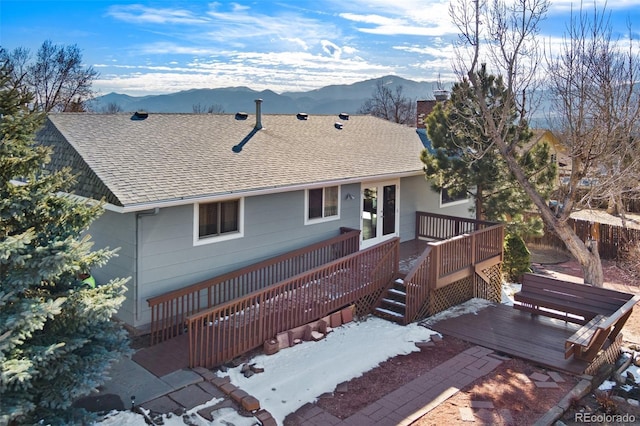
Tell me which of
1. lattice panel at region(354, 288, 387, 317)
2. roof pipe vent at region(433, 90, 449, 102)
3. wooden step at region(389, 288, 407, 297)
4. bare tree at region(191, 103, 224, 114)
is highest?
bare tree at region(191, 103, 224, 114)

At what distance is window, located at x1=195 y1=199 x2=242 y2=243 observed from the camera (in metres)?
Result: 9.16

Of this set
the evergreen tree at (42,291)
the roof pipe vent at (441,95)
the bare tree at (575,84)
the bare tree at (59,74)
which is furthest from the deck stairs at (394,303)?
the bare tree at (59,74)

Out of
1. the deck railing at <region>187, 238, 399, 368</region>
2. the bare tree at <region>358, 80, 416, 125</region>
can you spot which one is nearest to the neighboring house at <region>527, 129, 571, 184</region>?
the deck railing at <region>187, 238, 399, 368</region>

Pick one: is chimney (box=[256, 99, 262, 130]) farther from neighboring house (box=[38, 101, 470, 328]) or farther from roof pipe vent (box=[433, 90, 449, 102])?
roof pipe vent (box=[433, 90, 449, 102])

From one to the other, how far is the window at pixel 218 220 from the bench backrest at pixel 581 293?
6.30 meters

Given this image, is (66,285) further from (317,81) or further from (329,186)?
(317,81)

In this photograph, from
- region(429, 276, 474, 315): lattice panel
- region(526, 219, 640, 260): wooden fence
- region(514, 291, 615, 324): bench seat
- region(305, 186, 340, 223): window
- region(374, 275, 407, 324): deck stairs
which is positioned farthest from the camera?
region(526, 219, 640, 260): wooden fence

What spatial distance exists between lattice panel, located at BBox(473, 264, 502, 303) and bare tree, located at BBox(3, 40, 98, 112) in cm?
3739

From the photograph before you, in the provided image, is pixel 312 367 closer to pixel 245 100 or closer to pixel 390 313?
pixel 390 313

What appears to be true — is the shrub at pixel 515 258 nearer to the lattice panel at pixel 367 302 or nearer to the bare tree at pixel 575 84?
the bare tree at pixel 575 84

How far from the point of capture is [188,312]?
8.74m

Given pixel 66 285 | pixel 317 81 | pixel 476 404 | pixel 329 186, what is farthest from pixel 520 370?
pixel 317 81

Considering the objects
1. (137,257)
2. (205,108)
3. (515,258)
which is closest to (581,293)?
(515,258)

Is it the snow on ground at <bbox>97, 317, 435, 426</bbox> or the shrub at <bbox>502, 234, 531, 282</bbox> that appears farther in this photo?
the shrub at <bbox>502, 234, 531, 282</bbox>
